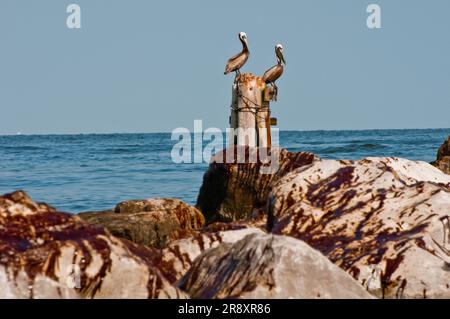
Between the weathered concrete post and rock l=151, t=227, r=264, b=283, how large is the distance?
6.25 meters

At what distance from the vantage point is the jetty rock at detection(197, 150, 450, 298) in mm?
7062

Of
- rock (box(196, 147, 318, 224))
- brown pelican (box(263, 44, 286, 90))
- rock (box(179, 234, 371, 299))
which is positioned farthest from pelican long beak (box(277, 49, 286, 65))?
rock (box(179, 234, 371, 299))

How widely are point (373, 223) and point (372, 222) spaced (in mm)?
18

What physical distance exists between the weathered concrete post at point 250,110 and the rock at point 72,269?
813 cm

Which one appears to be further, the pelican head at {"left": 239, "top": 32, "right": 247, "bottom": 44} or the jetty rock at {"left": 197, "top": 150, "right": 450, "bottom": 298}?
the pelican head at {"left": 239, "top": 32, "right": 247, "bottom": 44}

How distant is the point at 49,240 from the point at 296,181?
131 inches

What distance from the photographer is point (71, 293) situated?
571 centimetres

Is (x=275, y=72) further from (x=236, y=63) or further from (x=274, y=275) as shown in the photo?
(x=274, y=275)

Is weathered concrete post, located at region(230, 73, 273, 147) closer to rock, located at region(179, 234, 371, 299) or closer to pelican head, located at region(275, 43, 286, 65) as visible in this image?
pelican head, located at region(275, 43, 286, 65)

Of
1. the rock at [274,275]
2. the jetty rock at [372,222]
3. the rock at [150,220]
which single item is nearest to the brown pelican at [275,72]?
the rock at [150,220]

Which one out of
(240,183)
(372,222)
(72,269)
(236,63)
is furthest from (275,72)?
(72,269)

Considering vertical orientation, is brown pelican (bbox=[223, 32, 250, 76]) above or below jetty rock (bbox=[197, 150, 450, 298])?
above

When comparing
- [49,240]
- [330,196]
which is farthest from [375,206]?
[49,240]
